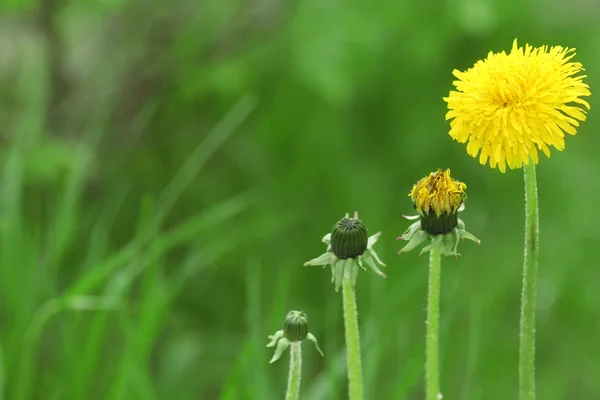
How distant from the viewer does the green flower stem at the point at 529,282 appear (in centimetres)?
78

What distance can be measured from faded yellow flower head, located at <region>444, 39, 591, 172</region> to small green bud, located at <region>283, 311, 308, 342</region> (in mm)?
228

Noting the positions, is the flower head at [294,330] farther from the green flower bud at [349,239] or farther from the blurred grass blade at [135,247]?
the blurred grass blade at [135,247]

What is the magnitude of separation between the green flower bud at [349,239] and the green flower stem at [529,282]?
6.4 inches

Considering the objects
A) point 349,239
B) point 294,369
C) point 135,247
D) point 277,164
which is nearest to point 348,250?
point 349,239

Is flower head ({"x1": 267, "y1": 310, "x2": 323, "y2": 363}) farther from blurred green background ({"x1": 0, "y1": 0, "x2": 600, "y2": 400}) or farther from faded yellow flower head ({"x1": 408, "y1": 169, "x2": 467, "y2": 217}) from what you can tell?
blurred green background ({"x1": 0, "y1": 0, "x2": 600, "y2": 400})

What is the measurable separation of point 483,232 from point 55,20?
1491mm

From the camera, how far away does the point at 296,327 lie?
30.6 inches

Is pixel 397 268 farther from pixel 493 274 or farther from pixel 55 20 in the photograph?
pixel 55 20

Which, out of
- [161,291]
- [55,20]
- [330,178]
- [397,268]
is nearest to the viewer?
[161,291]

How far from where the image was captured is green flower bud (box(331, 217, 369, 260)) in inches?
29.8

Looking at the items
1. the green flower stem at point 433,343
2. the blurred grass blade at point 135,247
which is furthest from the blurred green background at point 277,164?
the green flower stem at point 433,343

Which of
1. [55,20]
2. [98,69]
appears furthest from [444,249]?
[98,69]

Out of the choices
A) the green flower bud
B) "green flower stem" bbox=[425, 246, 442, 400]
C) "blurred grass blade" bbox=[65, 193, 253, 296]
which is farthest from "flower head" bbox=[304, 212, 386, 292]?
"blurred grass blade" bbox=[65, 193, 253, 296]

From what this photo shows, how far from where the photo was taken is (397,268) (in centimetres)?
231
